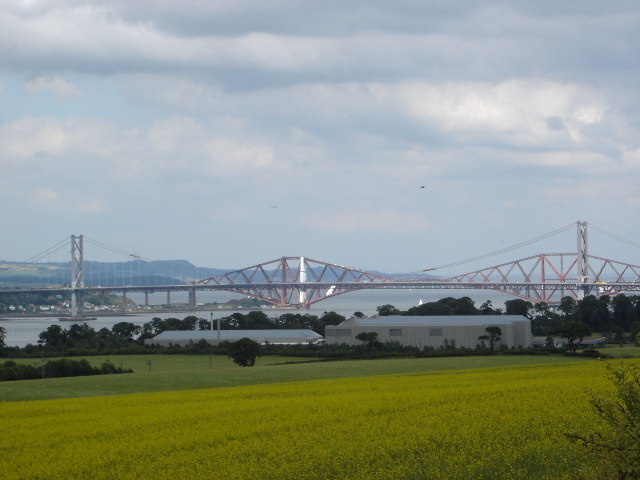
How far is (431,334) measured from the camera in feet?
155

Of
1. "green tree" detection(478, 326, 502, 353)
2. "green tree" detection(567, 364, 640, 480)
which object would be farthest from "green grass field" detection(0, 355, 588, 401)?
"green tree" detection(567, 364, 640, 480)

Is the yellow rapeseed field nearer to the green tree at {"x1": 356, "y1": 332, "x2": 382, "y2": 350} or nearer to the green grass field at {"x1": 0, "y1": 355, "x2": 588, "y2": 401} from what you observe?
the green grass field at {"x1": 0, "y1": 355, "x2": 588, "y2": 401}

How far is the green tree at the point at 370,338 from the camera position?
145 ft


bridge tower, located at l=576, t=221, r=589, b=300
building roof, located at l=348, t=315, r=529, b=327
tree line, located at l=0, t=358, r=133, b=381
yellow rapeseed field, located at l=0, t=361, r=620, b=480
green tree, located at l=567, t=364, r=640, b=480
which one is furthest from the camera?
bridge tower, located at l=576, t=221, r=589, b=300

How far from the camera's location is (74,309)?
9838cm

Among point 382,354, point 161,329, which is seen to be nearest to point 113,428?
point 382,354

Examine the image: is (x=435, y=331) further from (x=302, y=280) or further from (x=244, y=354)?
(x=302, y=280)

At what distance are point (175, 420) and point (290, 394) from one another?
15.9ft

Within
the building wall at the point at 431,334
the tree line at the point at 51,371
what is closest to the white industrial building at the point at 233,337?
the building wall at the point at 431,334

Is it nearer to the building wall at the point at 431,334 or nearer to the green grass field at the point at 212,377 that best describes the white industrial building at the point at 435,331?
the building wall at the point at 431,334

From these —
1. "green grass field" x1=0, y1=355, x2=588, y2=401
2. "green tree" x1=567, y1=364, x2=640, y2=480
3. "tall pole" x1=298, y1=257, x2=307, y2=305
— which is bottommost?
"green grass field" x1=0, y1=355, x2=588, y2=401

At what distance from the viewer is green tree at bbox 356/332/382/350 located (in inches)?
1741

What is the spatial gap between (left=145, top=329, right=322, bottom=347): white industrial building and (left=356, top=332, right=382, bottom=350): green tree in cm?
732

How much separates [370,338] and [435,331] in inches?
182
